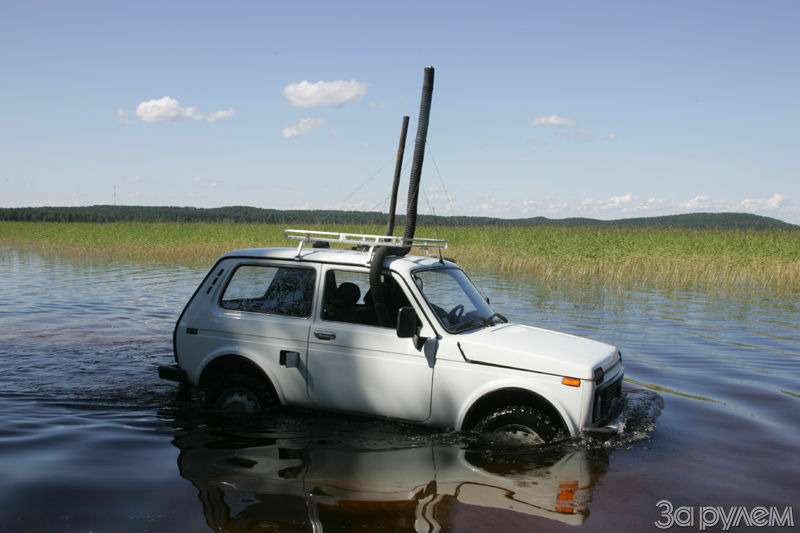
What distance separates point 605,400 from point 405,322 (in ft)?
6.43

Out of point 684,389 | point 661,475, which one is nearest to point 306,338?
point 661,475

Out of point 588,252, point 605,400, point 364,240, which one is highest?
point 364,240

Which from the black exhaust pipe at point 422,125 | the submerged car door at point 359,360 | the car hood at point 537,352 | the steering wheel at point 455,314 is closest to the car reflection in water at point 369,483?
the submerged car door at point 359,360

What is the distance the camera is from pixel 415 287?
23.0ft

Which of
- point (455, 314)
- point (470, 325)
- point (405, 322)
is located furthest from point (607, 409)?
point (405, 322)

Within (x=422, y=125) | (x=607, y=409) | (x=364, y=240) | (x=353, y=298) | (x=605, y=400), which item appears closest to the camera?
(x=605, y=400)

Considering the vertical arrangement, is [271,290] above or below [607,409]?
above

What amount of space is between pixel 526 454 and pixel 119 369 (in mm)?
6808

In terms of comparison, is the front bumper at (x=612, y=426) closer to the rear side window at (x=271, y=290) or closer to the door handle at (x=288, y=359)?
the door handle at (x=288, y=359)

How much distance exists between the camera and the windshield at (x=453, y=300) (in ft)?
23.3

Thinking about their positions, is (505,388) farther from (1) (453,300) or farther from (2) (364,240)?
(2) (364,240)

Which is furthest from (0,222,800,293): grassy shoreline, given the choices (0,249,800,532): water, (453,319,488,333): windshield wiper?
(453,319,488,333): windshield wiper

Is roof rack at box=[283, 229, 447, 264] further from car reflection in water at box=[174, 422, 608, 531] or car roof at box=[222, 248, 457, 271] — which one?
car reflection in water at box=[174, 422, 608, 531]

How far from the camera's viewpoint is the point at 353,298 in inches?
291
